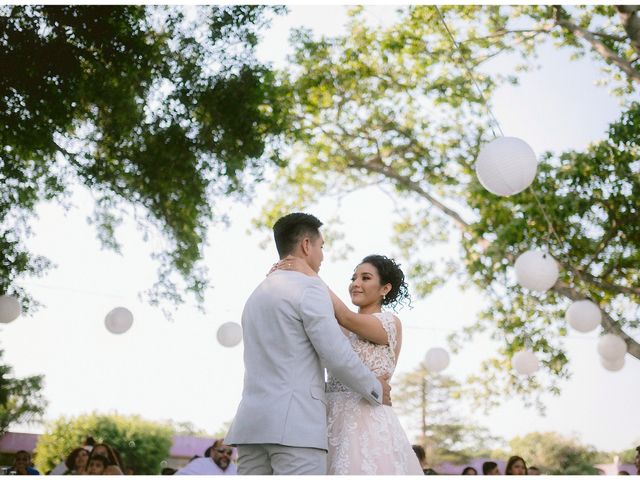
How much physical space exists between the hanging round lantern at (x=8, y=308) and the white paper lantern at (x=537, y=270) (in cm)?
450

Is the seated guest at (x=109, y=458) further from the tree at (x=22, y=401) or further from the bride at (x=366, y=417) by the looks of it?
the tree at (x=22, y=401)

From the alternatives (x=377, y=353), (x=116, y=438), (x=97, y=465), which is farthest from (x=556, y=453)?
(x=377, y=353)

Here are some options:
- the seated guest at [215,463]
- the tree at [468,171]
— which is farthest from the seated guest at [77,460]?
the tree at [468,171]

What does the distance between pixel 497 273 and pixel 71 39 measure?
5159 millimetres

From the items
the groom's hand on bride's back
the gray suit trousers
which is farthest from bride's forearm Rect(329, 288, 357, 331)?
the gray suit trousers

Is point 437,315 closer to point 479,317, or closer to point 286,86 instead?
point 479,317

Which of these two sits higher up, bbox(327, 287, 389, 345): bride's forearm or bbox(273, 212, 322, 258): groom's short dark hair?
bbox(273, 212, 322, 258): groom's short dark hair

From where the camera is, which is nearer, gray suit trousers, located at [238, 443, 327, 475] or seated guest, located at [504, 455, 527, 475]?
gray suit trousers, located at [238, 443, 327, 475]

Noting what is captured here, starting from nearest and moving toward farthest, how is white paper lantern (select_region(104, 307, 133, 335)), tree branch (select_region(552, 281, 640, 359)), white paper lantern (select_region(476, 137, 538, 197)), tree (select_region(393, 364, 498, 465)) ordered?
1. white paper lantern (select_region(476, 137, 538, 197))
2. white paper lantern (select_region(104, 307, 133, 335))
3. tree branch (select_region(552, 281, 640, 359))
4. tree (select_region(393, 364, 498, 465))

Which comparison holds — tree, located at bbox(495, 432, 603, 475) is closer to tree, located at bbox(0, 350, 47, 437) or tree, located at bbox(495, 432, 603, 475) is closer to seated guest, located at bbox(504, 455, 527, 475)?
tree, located at bbox(0, 350, 47, 437)

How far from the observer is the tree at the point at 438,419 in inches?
1131

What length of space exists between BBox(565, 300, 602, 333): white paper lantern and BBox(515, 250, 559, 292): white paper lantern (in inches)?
30.8

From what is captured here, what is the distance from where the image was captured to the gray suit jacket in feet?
6.57

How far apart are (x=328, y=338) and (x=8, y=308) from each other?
5020 millimetres
